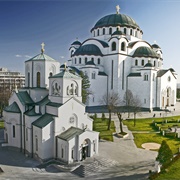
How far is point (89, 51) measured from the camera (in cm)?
4619

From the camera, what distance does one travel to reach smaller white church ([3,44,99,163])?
1655cm

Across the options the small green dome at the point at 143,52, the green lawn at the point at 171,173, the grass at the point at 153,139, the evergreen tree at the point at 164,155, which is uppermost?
the small green dome at the point at 143,52

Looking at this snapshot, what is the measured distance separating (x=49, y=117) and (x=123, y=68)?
97.6 feet

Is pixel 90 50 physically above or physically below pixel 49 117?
above

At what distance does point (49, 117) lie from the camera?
57.7 feet

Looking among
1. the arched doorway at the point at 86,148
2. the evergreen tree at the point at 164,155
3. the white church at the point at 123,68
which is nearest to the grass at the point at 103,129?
the arched doorway at the point at 86,148

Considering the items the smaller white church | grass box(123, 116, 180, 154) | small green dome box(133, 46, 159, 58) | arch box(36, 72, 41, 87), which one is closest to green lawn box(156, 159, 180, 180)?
grass box(123, 116, 180, 154)

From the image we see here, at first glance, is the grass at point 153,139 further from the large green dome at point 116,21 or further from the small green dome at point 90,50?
the large green dome at point 116,21

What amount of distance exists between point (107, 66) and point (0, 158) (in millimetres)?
32353

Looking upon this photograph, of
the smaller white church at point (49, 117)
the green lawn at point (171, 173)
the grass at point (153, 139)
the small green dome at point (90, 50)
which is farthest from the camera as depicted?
the small green dome at point (90, 50)

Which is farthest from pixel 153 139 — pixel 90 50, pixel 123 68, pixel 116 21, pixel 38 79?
pixel 116 21

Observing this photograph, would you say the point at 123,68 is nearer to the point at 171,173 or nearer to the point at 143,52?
the point at 143,52

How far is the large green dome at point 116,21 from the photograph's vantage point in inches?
1905

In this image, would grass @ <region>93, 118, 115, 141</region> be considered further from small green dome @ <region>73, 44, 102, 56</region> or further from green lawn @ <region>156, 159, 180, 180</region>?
small green dome @ <region>73, 44, 102, 56</region>
